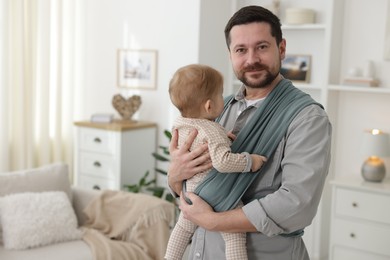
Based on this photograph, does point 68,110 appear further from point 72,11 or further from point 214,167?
point 214,167

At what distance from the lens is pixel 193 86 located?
1.75 metres

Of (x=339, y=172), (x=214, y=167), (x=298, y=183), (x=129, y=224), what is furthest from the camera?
(x=339, y=172)

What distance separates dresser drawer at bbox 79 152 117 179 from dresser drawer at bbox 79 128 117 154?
0.05 m

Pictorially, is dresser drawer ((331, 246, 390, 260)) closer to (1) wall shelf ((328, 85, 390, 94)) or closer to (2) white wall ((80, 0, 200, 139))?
(1) wall shelf ((328, 85, 390, 94))

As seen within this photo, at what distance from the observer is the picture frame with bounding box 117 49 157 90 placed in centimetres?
475

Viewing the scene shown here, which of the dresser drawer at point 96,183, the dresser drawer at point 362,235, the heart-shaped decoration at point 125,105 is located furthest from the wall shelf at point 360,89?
the dresser drawer at point 96,183

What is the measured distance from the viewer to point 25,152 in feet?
15.0

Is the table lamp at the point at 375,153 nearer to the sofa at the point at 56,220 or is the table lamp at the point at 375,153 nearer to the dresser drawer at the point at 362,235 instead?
the dresser drawer at the point at 362,235

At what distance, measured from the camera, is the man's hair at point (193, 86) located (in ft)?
5.76

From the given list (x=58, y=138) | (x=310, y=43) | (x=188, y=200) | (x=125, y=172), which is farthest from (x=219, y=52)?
(x=188, y=200)

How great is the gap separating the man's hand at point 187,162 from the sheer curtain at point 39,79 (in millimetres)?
2937

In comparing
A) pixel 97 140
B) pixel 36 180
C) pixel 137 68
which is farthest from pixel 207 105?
pixel 137 68

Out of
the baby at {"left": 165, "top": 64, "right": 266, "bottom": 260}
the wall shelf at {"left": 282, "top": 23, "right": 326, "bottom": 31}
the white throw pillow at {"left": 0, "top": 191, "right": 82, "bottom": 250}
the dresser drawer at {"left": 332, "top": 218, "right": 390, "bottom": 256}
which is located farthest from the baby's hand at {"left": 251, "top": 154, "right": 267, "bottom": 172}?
the wall shelf at {"left": 282, "top": 23, "right": 326, "bottom": 31}

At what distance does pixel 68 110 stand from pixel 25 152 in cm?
64
